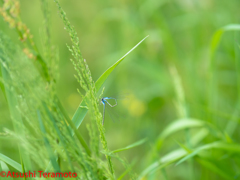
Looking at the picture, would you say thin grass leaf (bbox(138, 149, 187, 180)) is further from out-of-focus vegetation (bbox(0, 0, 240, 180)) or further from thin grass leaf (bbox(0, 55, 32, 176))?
thin grass leaf (bbox(0, 55, 32, 176))

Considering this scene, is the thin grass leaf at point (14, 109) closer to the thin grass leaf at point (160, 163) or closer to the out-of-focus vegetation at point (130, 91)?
the out-of-focus vegetation at point (130, 91)

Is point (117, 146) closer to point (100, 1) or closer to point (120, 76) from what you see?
point (120, 76)

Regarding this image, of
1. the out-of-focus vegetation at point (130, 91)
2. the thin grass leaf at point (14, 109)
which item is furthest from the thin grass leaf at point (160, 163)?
the thin grass leaf at point (14, 109)

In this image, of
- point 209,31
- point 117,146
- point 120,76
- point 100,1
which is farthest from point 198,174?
point 100,1

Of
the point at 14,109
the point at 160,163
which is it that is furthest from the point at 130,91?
the point at 14,109

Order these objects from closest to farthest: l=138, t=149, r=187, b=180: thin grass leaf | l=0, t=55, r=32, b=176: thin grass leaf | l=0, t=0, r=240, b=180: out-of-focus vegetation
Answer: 1. l=0, t=0, r=240, b=180: out-of-focus vegetation
2. l=0, t=55, r=32, b=176: thin grass leaf
3. l=138, t=149, r=187, b=180: thin grass leaf

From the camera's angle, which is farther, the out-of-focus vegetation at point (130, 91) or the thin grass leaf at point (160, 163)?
the thin grass leaf at point (160, 163)

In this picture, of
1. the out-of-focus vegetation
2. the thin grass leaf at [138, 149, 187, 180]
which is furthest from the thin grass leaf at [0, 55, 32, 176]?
the thin grass leaf at [138, 149, 187, 180]

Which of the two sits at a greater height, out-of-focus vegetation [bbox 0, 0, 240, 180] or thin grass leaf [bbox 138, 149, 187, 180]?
out-of-focus vegetation [bbox 0, 0, 240, 180]
